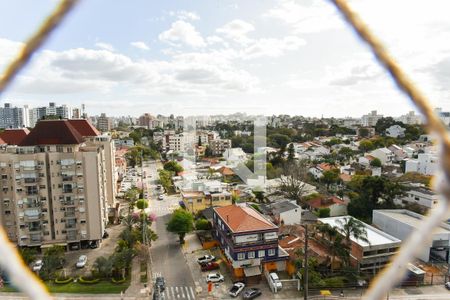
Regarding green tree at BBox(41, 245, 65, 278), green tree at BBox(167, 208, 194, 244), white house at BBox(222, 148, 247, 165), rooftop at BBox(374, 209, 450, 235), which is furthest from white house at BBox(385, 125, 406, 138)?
green tree at BBox(41, 245, 65, 278)

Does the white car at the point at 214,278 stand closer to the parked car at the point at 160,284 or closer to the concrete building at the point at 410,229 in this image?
the parked car at the point at 160,284

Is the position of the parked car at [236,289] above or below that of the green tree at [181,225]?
below

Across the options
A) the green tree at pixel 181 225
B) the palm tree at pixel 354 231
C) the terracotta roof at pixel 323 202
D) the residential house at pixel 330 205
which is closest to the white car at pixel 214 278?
the green tree at pixel 181 225

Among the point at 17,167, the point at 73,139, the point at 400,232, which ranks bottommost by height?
the point at 400,232

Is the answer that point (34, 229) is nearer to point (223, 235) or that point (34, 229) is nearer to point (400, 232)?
point (223, 235)

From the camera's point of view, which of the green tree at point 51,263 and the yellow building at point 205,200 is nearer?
the green tree at point 51,263

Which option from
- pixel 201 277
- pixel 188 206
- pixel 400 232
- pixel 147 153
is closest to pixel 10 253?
pixel 201 277

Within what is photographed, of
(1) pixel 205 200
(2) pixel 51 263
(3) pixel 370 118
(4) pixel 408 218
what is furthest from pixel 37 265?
(3) pixel 370 118
